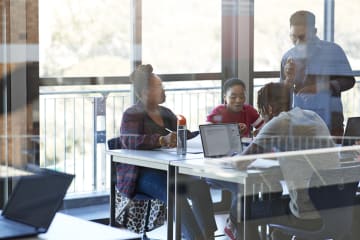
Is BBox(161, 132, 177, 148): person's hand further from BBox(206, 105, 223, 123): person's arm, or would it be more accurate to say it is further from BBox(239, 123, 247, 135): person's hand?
BBox(239, 123, 247, 135): person's hand

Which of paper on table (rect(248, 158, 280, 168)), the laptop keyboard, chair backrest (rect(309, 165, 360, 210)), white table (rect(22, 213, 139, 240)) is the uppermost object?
the laptop keyboard

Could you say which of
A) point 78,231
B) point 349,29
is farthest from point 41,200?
point 349,29

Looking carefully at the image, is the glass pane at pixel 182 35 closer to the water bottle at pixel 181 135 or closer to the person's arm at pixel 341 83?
the water bottle at pixel 181 135

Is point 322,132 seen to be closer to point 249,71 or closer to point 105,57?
point 249,71

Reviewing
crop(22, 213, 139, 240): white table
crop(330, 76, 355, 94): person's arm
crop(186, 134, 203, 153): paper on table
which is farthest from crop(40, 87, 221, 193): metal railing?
crop(22, 213, 139, 240): white table

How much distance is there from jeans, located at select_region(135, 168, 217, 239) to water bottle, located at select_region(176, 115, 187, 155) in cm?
17

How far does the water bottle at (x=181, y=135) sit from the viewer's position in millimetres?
3666

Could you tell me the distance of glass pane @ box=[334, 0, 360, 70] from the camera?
4.55 meters

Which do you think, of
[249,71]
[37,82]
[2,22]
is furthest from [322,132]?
[2,22]

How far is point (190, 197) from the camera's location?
3.70 metres

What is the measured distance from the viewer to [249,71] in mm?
4145

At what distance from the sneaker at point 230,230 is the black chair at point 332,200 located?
0.35 metres

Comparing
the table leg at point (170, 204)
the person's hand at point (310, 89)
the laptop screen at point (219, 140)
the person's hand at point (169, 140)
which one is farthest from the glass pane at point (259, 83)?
the table leg at point (170, 204)

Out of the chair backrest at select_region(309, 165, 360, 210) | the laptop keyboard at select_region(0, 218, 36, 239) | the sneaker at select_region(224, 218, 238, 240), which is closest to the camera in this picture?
the laptop keyboard at select_region(0, 218, 36, 239)
